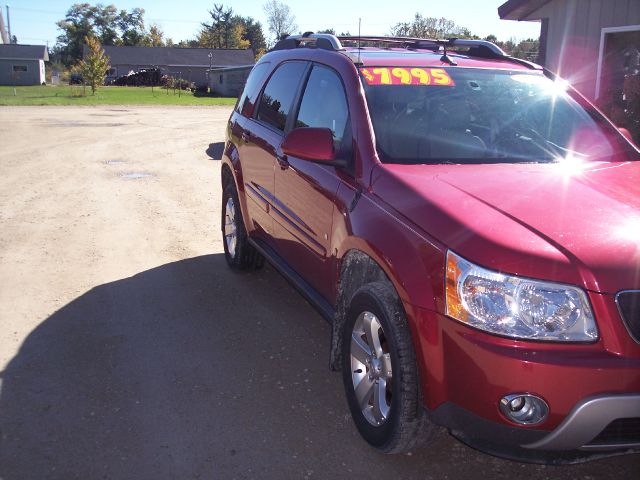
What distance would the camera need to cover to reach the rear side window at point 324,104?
407 centimetres

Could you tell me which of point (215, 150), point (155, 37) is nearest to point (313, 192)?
point (215, 150)

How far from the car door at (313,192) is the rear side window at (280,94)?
0.75 feet

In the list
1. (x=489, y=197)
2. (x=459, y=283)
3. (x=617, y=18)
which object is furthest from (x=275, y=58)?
(x=617, y=18)

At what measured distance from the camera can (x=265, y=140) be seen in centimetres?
512

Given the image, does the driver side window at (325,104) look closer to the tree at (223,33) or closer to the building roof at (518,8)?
the building roof at (518,8)

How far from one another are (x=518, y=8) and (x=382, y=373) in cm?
1028

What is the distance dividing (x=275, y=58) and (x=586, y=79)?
7278 millimetres

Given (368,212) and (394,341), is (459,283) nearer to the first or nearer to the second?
(394,341)

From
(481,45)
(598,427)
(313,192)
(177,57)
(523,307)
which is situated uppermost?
(177,57)

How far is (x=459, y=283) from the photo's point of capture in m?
2.71

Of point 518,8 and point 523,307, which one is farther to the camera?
point 518,8

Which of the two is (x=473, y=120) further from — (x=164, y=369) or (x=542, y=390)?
(x=164, y=369)

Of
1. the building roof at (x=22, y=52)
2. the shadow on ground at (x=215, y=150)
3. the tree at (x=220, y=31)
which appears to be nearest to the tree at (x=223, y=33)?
the tree at (x=220, y=31)

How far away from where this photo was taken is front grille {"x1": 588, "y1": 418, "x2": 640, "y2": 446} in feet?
8.52
